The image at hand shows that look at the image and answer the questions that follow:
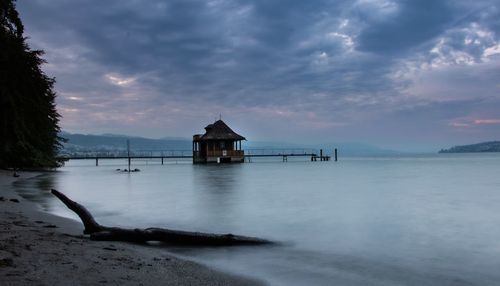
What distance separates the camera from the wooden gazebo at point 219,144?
244ft

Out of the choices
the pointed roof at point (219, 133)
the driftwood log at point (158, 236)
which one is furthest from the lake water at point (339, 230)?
the pointed roof at point (219, 133)

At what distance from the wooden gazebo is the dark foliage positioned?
39.5m

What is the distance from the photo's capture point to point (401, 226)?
14.6m

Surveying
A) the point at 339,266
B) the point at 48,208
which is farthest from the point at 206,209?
the point at 339,266

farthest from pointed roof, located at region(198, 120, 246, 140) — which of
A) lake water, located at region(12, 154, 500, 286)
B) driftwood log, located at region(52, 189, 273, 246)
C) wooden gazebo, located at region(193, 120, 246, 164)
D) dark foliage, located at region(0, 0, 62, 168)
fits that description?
driftwood log, located at region(52, 189, 273, 246)

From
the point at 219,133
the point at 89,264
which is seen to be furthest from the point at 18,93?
the point at 219,133

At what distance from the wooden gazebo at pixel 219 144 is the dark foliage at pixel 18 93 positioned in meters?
39.5

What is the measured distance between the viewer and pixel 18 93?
3019cm

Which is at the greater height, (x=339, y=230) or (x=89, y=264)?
(x=89, y=264)

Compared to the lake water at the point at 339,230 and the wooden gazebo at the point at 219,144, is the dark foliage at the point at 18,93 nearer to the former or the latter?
the lake water at the point at 339,230

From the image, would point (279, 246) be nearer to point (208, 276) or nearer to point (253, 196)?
point (208, 276)

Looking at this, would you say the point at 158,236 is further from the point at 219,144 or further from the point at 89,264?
the point at 219,144

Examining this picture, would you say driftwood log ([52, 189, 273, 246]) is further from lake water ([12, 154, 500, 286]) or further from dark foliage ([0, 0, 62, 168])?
dark foliage ([0, 0, 62, 168])

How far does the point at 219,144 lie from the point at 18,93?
47428 mm
